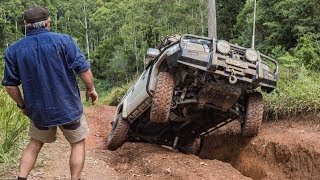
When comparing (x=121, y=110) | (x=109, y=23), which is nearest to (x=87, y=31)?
(x=109, y=23)

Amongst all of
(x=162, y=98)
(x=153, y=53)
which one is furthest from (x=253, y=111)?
(x=153, y=53)

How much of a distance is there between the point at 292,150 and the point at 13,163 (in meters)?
3.91

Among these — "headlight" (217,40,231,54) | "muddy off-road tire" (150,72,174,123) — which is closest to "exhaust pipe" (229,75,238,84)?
"headlight" (217,40,231,54)

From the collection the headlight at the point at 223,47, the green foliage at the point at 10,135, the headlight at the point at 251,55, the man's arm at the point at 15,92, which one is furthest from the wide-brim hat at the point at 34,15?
the headlight at the point at 251,55

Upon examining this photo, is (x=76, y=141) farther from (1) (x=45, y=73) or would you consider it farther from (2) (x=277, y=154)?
(2) (x=277, y=154)

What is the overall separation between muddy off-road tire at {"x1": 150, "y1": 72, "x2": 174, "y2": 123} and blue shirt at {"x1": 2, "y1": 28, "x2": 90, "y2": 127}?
2.35 meters

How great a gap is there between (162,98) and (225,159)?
98.2 inches

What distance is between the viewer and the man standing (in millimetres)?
3840

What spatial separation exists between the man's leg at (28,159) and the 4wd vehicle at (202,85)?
2364mm

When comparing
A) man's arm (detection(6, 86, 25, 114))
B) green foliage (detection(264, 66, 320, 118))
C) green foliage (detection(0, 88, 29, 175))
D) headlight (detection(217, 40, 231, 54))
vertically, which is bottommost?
green foliage (detection(264, 66, 320, 118))

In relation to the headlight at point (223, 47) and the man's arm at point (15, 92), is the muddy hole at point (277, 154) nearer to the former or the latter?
the headlight at point (223, 47)

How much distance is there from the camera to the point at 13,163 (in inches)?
205

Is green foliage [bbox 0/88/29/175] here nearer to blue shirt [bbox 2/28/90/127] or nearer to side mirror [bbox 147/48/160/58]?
blue shirt [bbox 2/28/90/127]

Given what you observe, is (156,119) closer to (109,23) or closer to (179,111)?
(179,111)
